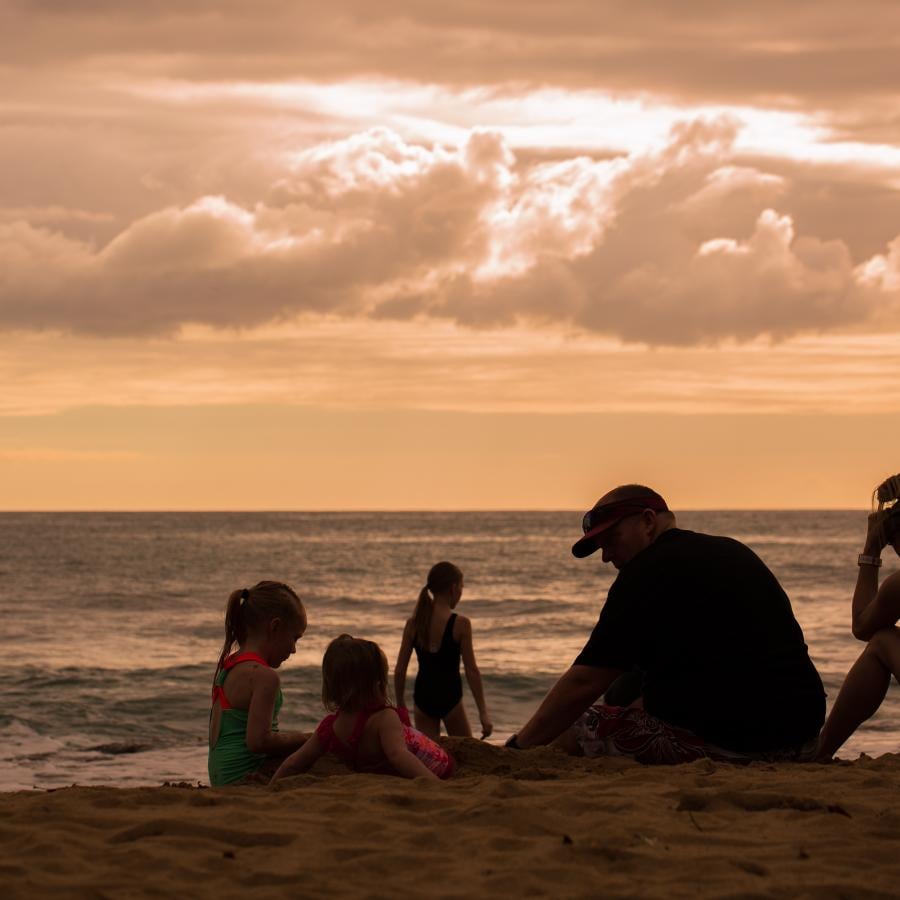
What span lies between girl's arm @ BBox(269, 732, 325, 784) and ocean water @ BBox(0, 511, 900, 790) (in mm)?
6132

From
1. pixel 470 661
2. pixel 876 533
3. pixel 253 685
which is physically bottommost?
pixel 470 661

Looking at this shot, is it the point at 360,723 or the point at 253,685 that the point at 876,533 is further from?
the point at 253,685

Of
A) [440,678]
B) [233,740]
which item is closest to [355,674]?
[233,740]

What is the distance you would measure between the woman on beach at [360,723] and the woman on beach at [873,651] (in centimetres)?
211

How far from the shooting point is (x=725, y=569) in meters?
5.94

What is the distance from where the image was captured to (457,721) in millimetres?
10914

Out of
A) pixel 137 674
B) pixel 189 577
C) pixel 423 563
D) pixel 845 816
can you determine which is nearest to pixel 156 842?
pixel 845 816

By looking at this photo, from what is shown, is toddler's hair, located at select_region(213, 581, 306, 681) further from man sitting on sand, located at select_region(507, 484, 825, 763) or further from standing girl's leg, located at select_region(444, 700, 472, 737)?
standing girl's leg, located at select_region(444, 700, 472, 737)

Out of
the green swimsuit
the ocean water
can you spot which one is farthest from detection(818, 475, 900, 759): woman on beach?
the ocean water

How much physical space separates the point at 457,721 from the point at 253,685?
4.95 m

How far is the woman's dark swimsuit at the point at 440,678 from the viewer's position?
1041cm

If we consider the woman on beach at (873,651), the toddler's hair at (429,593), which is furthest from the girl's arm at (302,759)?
the toddler's hair at (429,593)

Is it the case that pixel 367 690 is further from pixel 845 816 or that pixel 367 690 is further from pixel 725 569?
pixel 845 816

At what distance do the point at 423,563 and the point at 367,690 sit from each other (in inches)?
2085
